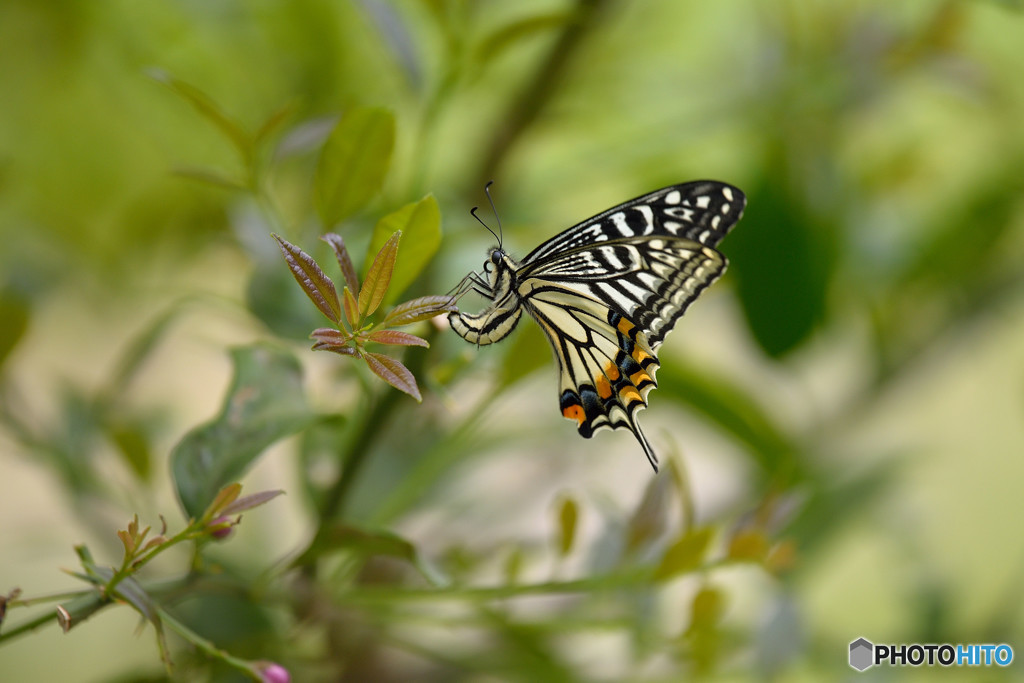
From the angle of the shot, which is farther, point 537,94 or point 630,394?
point 537,94

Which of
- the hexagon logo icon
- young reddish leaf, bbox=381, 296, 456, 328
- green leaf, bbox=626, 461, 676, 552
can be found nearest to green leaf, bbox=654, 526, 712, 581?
green leaf, bbox=626, 461, 676, 552

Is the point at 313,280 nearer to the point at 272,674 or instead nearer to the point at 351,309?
the point at 351,309

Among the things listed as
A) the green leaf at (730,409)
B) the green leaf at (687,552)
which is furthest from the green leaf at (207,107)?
the green leaf at (730,409)

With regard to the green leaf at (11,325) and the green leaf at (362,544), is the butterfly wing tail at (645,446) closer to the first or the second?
the green leaf at (362,544)

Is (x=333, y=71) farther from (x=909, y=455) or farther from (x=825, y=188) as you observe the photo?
(x=909, y=455)

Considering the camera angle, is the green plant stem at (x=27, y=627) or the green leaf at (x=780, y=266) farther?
the green leaf at (x=780, y=266)

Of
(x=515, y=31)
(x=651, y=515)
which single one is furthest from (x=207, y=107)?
(x=651, y=515)

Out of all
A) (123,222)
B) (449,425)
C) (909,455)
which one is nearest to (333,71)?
(123,222)
